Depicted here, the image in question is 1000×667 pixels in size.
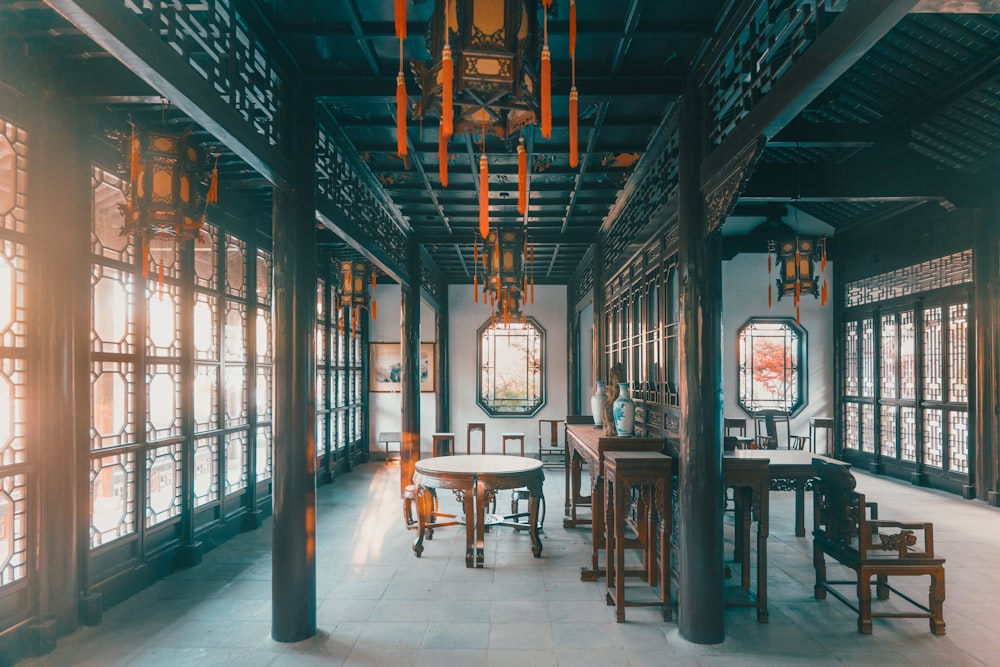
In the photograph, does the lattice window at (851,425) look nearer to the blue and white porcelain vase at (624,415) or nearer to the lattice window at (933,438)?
the lattice window at (933,438)

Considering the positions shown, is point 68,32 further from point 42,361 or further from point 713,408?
point 713,408

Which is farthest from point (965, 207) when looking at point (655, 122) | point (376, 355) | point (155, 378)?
point (376, 355)

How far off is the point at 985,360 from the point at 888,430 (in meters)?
2.40

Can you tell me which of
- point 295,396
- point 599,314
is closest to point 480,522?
point 295,396

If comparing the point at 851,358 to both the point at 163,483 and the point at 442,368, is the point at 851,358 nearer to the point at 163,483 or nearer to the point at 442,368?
the point at 442,368

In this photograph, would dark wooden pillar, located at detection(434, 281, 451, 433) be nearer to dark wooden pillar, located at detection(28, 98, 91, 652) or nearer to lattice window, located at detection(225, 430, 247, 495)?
lattice window, located at detection(225, 430, 247, 495)

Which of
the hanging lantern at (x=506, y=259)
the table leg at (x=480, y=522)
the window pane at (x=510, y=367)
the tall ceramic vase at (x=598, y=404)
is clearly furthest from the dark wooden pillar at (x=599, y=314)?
the window pane at (x=510, y=367)

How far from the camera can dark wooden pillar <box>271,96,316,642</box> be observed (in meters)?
3.62

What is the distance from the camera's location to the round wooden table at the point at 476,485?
17.0ft

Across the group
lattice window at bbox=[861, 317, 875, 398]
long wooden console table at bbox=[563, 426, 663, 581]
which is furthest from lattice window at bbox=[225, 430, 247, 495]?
lattice window at bbox=[861, 317, 875, 398]

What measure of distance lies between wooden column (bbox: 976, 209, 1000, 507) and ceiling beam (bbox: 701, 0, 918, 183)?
674 centimetres

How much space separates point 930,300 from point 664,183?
6684mm

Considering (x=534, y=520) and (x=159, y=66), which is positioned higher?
(x=159, y=66)

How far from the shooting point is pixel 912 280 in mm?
9336
